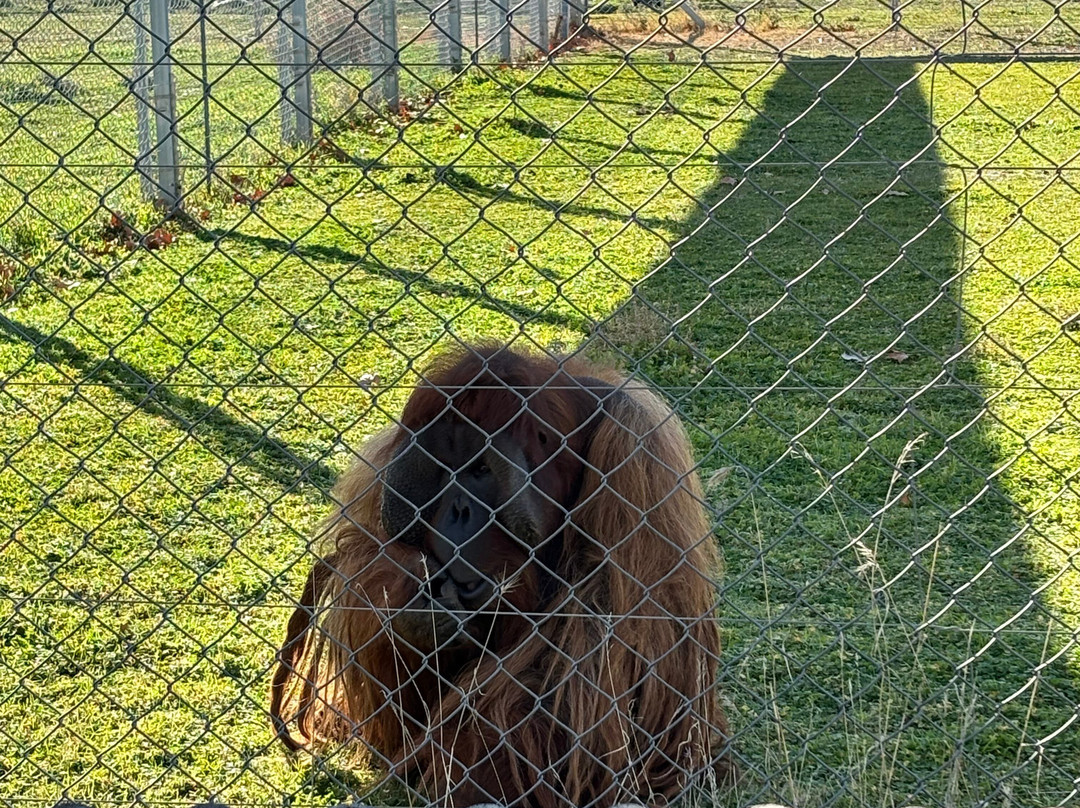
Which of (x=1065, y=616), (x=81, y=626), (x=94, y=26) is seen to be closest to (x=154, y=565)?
(x=81, y=626)

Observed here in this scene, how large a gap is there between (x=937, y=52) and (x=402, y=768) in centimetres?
197

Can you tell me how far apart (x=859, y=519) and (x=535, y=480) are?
1.87 metres

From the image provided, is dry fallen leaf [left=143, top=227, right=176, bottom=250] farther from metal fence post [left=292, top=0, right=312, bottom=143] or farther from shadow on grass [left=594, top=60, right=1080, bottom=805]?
shadow on grass [left=594, top=60, right=1080, bottom=805]

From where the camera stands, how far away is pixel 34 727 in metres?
3.16

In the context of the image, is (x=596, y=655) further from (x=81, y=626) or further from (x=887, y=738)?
(x=81, y=626)

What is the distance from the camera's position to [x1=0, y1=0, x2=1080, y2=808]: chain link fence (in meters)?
2.65

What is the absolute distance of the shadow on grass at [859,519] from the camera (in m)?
2.66

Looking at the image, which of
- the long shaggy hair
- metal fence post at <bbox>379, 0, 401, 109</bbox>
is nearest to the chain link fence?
the long shaggy hair

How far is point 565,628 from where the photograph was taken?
2848mm

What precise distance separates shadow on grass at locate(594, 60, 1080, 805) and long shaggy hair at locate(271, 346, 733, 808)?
17cm

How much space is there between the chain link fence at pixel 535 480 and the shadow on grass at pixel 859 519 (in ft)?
0.08

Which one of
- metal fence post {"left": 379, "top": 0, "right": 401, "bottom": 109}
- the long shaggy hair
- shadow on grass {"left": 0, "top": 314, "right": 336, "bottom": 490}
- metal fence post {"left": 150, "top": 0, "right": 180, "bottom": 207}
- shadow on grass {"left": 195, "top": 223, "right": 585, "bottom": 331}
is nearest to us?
the long shaggy hair

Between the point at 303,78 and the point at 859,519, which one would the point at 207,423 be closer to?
the point at 859,519

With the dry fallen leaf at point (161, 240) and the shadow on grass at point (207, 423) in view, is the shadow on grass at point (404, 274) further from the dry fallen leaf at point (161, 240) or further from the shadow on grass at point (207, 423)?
the shadow on grass at point (207, 423)
